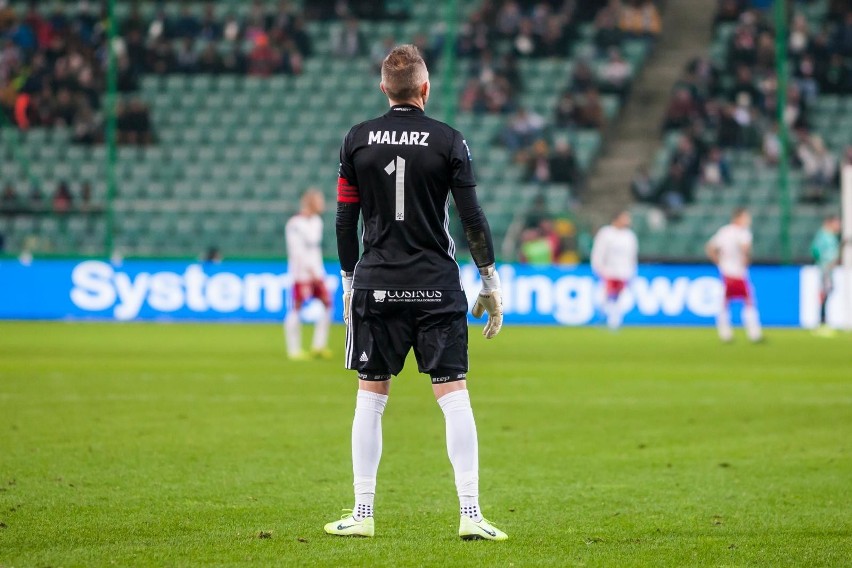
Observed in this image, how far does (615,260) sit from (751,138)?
653cm

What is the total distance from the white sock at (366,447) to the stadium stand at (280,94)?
19.6m

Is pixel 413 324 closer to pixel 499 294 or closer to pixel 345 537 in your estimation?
pixel 499 294

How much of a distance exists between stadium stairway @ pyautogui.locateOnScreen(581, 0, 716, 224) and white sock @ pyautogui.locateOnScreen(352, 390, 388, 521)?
2261 cm

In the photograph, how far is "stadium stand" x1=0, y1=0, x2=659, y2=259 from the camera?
28.2 metres

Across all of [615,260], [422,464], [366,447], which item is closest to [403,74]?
[366,447]

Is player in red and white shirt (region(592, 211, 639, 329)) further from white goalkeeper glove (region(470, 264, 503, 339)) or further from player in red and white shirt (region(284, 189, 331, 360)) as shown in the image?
white goalkeeper glove (region(470, 264, 503, 339))

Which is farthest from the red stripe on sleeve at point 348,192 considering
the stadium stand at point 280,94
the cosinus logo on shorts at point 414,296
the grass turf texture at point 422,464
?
the stadium stand at point 280,94

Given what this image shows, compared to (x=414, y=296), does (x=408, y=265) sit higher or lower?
higher

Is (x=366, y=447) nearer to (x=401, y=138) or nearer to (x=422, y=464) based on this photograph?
(x=401, y=138)

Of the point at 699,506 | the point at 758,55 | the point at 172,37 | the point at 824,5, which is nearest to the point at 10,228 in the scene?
the point at 172,37

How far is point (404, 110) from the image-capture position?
6211mm

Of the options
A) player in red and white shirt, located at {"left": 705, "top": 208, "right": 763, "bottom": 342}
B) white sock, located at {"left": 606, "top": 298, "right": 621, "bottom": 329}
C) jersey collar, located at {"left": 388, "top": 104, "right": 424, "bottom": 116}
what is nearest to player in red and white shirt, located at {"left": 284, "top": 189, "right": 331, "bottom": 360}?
Answer: player in red and white shirt, located at {"left": 705, "top": 208, "right": 763, "bottom": 342}

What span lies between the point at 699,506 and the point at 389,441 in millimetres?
Result: 3164

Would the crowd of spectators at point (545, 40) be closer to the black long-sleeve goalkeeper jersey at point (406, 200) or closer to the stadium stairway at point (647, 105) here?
the stadium stairway at point (647, 105)
